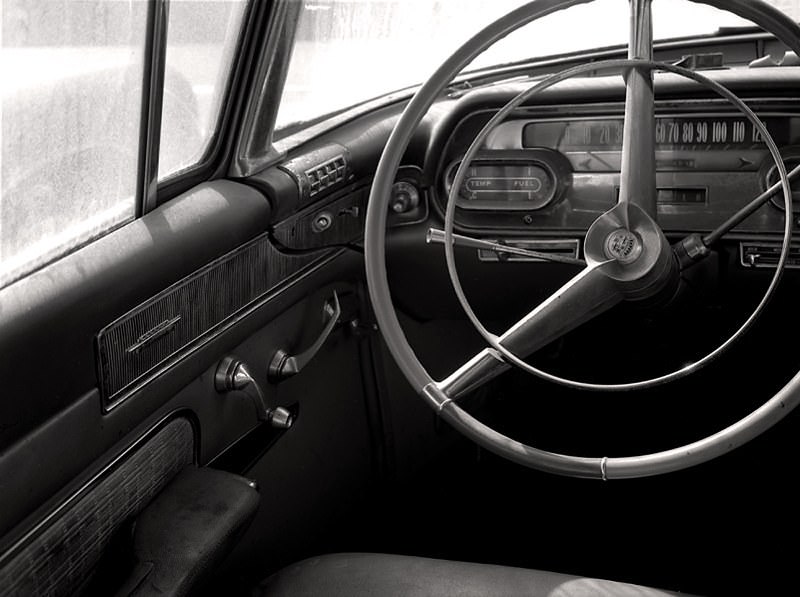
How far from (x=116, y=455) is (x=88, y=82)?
0.53 meters

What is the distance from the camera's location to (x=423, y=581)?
4.39ft

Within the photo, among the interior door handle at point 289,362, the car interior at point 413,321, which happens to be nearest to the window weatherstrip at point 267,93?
the car interior at point 413,321

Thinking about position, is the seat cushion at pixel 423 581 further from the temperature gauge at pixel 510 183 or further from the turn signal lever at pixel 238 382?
the temperature gauge at pixel 510 183

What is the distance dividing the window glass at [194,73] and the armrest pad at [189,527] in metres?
0.50

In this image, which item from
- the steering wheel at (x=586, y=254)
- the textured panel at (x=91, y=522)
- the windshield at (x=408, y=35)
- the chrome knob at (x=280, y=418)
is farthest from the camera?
the windshield at (x=408, y=35)

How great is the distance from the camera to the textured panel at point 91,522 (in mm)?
1151

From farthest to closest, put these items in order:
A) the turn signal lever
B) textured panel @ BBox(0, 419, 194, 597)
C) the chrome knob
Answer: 1. the chrome knob
2. the turn signal lever
3. textured panel @ BBox(0, 419, 194, 597)

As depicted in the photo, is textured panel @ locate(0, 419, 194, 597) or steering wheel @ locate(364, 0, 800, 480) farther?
steering wheel @ locate(364, 0, 800, 480)

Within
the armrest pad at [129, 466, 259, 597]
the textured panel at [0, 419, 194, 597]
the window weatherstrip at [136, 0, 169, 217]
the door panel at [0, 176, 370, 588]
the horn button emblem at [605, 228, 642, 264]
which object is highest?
the window weatherstrip at [136, 0, 169, 217]

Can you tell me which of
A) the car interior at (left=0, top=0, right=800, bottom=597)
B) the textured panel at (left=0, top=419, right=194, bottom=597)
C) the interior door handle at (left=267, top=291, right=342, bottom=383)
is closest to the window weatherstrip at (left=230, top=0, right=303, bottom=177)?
the car interior at (left=0, top=0, right=800, bottom=597)

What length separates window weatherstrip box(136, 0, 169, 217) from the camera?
4.56 feet

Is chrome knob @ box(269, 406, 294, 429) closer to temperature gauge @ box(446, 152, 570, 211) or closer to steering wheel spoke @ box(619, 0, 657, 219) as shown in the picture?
temperature gauge @ box(446, 152, 570, 211)

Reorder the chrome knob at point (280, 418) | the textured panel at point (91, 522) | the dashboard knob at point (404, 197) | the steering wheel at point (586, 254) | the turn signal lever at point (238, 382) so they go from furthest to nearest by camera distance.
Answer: the dashboard knob at point (404, 197)
the chrome knob at point (280, 418)
the turn signal lever at point (238, 382)
the steering wheel at point (586, 254)
the textured panel at point (91, 522)

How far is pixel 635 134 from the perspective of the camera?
1.45 meters
